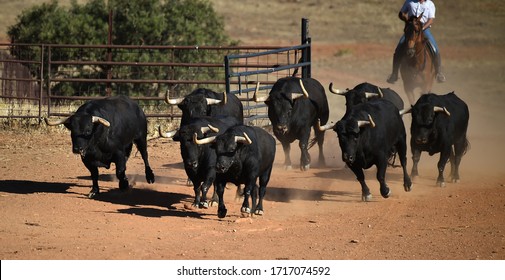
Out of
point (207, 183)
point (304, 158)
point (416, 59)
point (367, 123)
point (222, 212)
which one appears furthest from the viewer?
point (416, 59)

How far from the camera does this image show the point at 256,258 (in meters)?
11.0

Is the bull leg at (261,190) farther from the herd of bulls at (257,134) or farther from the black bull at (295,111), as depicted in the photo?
the black bull at (295,111)

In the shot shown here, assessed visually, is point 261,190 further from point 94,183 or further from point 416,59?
point 416,59

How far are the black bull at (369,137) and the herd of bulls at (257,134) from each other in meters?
0.01

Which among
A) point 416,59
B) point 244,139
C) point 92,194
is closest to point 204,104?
point 92,194

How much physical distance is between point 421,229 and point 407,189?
259cm

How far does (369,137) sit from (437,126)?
1.86 meters

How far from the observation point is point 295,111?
1794cm

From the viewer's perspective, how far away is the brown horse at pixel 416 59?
2075cm

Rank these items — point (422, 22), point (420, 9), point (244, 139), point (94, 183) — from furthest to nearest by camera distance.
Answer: point (420, 9), point (422, 22), point (94, 183), point (244, 139)

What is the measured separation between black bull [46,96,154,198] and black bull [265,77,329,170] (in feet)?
8.44

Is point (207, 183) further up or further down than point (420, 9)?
further down

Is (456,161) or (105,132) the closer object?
(105,132)
